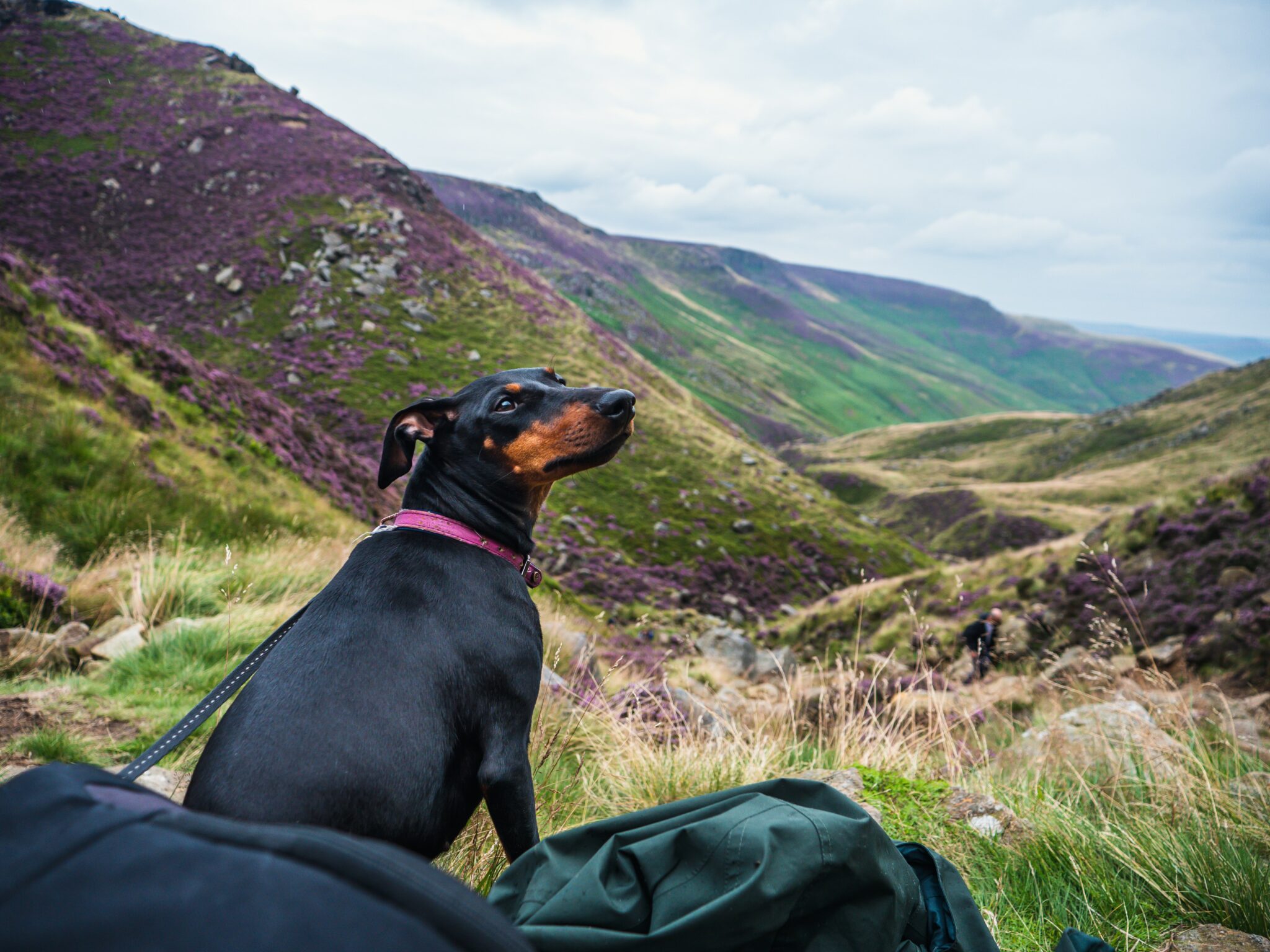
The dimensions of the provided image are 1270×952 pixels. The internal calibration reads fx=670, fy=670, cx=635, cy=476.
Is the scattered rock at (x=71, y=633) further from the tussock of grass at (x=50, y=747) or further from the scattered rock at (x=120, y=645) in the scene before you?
the tussock of grass at (x=50, y=747)

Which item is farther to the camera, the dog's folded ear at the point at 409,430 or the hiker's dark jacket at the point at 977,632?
the hiker's dark jacket at the point at 977,632

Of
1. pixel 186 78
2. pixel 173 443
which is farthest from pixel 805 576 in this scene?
pixel 186 78

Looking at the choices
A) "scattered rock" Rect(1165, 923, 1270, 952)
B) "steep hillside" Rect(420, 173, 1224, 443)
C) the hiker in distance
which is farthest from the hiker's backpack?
"steep hillside" Rect(420, 173, 1224, 443)

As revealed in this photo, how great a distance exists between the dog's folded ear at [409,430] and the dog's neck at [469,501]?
8 cm

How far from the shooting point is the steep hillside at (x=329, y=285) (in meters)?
25.1

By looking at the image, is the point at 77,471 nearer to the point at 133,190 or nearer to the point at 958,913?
the point at 958,913

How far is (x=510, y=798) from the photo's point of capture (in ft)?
7.43

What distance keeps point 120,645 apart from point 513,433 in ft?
13.6

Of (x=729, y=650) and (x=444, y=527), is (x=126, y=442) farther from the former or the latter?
(x=729, y=650)

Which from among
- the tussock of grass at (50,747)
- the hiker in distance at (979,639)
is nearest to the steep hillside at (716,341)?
the hiker in distance at (979,639)

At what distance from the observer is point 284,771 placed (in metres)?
1.84

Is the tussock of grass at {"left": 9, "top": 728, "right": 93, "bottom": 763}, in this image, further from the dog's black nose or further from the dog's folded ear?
the dog's black nose

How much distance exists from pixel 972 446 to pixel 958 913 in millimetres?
97540

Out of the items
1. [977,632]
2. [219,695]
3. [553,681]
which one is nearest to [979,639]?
[977,632]
